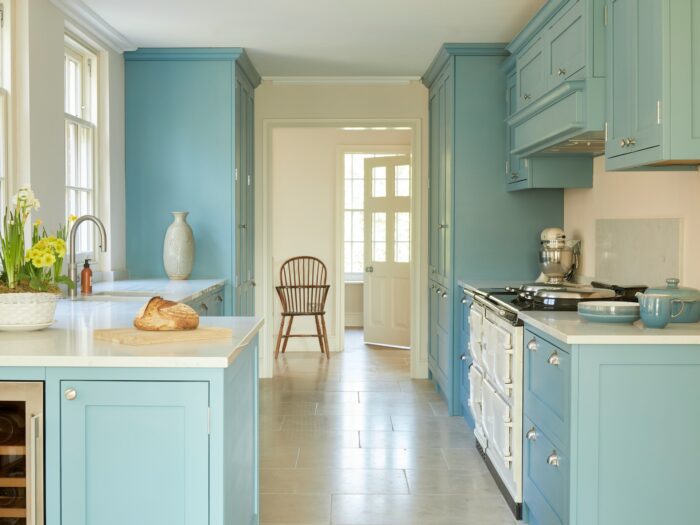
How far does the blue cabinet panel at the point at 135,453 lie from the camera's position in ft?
7.08

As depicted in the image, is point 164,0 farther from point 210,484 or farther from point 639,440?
point 639,440

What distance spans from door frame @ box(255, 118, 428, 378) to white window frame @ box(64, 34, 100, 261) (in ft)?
5.45

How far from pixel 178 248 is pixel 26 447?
9.89 feet

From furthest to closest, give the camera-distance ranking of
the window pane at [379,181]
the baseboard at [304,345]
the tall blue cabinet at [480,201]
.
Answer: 1. the window pane at [379,181]
2. the baseboard at [304,345]
3. the tall blue cabinet at [480,201]

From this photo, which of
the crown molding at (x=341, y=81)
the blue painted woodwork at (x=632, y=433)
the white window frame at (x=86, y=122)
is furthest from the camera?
the crown molding at (x=341, y=81)

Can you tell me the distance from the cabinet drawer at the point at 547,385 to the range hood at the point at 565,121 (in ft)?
3.22

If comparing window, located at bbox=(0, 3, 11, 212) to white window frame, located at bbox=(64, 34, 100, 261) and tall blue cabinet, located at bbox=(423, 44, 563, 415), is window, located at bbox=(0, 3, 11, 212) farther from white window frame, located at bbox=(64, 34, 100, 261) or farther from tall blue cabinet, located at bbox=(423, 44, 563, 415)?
tall blue cabinet, located at bbox=(423, 44, 563, 415)

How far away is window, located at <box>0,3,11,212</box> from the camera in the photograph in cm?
375

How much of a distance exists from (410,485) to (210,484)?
6.06 feet

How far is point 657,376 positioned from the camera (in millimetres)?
2621

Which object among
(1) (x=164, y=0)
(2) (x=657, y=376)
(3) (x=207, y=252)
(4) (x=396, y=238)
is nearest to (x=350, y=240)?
(4) (x=396, y=238)

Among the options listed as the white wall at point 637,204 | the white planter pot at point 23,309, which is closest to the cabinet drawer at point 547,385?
the white wall at point 637,204

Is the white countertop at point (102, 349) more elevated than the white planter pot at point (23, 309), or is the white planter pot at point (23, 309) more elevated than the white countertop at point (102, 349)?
the white planter pot at point (23, 309)

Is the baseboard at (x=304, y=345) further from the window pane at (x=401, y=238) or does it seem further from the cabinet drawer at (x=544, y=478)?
the cabinet drawer at (x=544, y=478)
